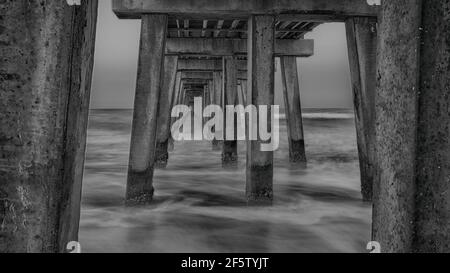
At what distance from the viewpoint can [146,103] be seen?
507cm

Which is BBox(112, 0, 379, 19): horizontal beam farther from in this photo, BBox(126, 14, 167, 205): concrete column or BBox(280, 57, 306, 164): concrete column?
BBox(280, 57, 306, 164): concrete column

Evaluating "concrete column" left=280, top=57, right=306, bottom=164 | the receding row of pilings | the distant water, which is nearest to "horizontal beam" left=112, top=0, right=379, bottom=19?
the distant water

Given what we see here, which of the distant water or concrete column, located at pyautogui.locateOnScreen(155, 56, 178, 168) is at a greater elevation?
concrete column, located at pyautogui.locateOnScreen(155, 56, 178, 168)

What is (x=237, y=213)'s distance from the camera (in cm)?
527

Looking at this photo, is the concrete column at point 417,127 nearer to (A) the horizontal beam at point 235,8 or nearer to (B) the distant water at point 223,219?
(B) the distant water at point 223,219

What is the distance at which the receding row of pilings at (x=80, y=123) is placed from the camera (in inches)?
56.0

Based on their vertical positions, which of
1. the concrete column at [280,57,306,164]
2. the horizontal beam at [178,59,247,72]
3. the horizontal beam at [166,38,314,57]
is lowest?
the concrete column at [280,57,306,164]

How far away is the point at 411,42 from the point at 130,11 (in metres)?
4.21

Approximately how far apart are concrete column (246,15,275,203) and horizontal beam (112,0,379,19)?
6.1 inches

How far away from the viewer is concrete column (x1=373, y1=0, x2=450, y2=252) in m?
1.64

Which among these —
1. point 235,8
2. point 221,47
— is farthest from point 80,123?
point 221,47

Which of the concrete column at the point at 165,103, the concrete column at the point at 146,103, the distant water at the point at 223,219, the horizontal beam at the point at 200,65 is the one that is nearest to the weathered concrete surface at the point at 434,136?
the distant water at the point at 223,219

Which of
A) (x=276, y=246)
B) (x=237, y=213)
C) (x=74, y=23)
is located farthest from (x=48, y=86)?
(x=237, y=213)
